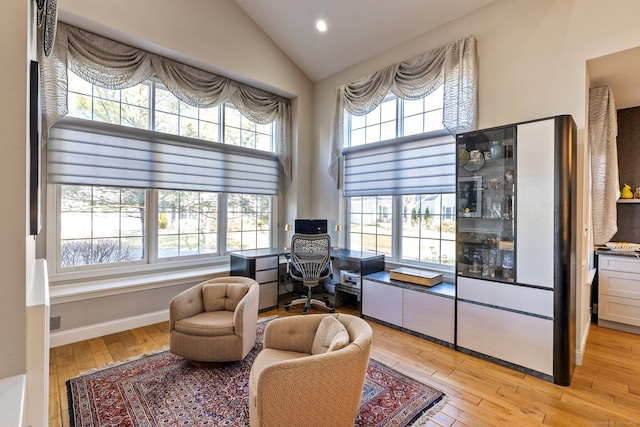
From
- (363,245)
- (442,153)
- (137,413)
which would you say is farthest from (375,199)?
(137,413)

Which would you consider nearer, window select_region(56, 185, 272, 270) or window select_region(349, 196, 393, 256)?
A: window select_region(56, 185, 272, 270)

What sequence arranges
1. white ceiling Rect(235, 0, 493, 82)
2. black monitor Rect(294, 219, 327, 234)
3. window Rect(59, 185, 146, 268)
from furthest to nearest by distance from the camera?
black monitor Rect(294, 219, 327, 234) → white ceiling Rect(235, 0, 493, 82) → window Rect(59, 185, 146, 268)

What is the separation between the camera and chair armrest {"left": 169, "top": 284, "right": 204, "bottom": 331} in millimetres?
2473

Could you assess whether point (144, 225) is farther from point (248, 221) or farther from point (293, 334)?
point (293, 334)

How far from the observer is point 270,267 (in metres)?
4.01

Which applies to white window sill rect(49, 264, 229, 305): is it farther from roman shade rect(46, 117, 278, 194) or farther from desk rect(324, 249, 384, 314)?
desk rect(324, 249, 384, 314)

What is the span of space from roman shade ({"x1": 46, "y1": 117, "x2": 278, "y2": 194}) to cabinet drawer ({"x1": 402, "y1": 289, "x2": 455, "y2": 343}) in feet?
8.86

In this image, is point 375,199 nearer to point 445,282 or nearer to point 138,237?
point 445,282

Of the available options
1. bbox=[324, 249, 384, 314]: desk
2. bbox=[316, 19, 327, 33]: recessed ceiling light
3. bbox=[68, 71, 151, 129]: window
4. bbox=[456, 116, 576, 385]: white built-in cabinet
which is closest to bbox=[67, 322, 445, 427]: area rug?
bbox=[456, 116, 576, 385]: white built-in cabinet

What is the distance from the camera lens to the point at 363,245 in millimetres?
4379

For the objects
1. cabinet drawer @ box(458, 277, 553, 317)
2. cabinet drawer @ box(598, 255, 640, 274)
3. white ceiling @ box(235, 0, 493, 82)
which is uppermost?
white ceiling @ box(235, 0, 493, 82)

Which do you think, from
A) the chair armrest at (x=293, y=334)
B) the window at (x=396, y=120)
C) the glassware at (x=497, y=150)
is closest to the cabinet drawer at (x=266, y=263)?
the chair armrest at (x=293, y=334)

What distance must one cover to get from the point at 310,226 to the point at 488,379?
268 cm

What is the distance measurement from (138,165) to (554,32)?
14.2 feet
